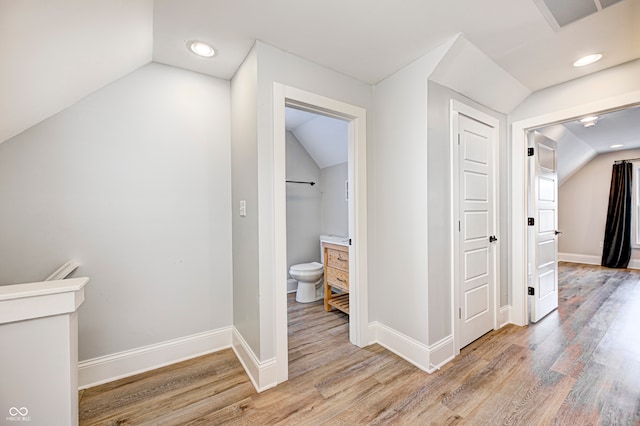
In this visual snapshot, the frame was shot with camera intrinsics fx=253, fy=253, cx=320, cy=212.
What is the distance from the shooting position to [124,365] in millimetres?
1847

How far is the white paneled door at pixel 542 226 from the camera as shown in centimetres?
265

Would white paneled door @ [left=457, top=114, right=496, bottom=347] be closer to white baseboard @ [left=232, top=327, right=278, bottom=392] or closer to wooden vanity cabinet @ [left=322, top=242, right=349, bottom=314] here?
wooden vanity cabinet @ [left=322, top=242, right=349, bottom=314]

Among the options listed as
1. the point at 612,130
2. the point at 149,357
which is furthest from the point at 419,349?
the point at 612,130

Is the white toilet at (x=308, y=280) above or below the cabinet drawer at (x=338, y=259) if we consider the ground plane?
below

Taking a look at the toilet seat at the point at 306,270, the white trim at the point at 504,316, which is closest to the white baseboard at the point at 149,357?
the toilet seat at the point at 306,270

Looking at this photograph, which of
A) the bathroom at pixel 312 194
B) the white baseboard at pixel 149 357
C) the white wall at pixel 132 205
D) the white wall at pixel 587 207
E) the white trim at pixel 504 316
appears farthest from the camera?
the white wall at pixel 587 207

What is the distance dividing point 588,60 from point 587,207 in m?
5.45

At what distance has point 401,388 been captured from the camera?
67.9 inches

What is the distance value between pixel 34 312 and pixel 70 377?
1.11 feet

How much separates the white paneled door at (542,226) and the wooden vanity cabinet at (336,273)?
193 cm

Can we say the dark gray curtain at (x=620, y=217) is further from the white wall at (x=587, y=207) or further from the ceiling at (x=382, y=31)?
the ceiling at (x=382, y=31)

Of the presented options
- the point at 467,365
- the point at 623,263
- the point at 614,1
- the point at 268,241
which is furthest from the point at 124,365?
the point at 623,263

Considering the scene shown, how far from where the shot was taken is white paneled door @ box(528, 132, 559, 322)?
2.65 meters

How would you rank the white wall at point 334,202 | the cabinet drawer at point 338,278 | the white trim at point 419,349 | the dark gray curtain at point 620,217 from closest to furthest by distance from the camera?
the white trim at point 419,349 → the cabinet drawer at point 338,278 → the white wall at point 334,202 → the dark gray curtain at point 620,217
